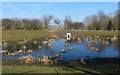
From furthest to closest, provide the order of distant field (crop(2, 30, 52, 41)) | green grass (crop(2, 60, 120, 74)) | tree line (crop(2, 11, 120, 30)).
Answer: tree line (crop(2, 11, 120, 30)) → distant field (crop(2, 30, 52, 41)) → green grass (crop(2, 60, 120, 74))

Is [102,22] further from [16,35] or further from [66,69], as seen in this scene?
[66,69]

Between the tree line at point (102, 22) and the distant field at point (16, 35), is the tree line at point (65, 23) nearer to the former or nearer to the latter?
the tree line at point (102, 22)

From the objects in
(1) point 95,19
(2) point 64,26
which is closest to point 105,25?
(1) point 95,19

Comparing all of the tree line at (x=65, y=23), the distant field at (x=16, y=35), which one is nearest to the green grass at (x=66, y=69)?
the distant field at (x=16, y=35)

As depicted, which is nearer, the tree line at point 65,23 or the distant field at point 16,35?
the distant field at point 16,35

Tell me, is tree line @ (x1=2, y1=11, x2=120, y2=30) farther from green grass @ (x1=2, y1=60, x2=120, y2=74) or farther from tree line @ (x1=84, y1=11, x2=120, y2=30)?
green grass @ (x1=2, y1=60, x2=120, y2=74)

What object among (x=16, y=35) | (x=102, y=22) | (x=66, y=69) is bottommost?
(x=66, y=69)

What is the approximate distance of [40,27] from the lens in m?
77.3

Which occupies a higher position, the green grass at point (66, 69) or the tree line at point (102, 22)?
the tree line at point (102, 22)

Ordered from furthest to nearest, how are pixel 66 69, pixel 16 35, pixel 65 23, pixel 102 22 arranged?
pixel 65 23 → pixel 102 22 → pixel 16 35 → pixel 66 69

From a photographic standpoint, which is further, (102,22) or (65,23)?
(65,23)

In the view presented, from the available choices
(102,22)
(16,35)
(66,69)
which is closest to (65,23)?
(102,22)

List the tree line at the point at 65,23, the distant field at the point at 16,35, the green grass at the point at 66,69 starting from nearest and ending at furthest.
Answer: the green grass at the point at 66,69 < the distant field at the point at 16,35 < the tree line at the point at 65,23

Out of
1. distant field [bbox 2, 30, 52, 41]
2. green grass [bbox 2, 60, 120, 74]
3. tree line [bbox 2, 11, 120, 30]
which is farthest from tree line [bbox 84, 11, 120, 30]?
green grass [bbox 2, 60, 120, 74]
